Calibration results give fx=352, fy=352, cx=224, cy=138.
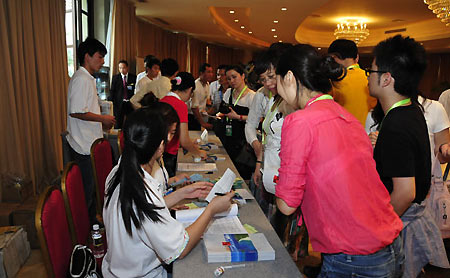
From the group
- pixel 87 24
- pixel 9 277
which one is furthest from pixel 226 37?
pixel 9 277

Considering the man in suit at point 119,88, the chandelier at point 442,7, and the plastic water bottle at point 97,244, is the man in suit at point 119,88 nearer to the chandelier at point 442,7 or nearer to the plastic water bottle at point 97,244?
the plastic water bottle at point 97,244

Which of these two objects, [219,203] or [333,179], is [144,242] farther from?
[333,179]

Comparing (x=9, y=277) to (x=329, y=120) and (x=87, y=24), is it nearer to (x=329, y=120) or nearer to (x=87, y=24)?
(x=329, y=120)

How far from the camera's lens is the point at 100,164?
7.50 ft

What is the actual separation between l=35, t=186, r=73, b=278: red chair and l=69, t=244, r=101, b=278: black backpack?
0.09 ft

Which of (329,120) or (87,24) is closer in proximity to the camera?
(329,120)

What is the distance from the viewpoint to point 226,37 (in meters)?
11.7

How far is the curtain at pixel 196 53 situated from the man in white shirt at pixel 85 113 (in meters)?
8.88

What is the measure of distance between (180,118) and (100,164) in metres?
0.72

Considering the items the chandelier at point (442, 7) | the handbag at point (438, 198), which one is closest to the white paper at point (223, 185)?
the handbag at point (438, 198)

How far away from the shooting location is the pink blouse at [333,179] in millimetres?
1066

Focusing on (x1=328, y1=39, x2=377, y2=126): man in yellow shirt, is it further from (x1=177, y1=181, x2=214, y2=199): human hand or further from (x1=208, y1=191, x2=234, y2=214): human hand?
(x1=208, y1=191, x2=234, y2=214): human hand

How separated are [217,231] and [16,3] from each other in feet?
10.7

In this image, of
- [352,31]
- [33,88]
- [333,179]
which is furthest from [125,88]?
[352,31]
